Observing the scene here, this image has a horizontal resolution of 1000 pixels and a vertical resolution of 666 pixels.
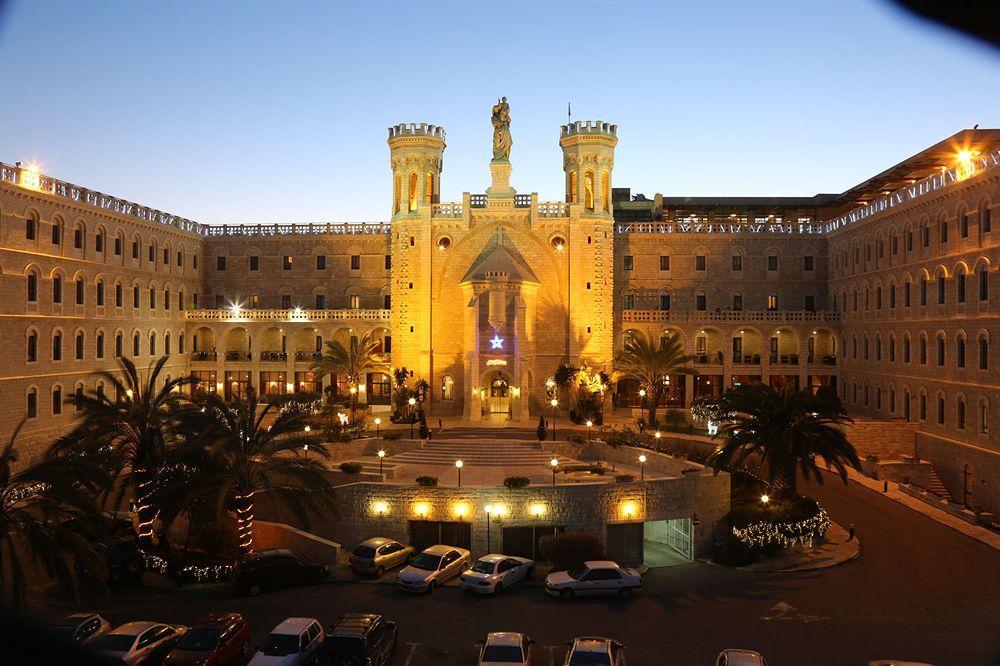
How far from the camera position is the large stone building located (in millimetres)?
41062

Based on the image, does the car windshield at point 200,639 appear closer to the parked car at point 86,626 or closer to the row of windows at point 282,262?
the parked car at point 86,626

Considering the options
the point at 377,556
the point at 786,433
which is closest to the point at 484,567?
the point at 377,556

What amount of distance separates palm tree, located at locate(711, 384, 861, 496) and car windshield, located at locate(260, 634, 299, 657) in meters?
18.7

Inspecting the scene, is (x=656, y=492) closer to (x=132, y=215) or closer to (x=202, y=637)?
(x=202, y=637)

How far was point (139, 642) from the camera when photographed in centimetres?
1942

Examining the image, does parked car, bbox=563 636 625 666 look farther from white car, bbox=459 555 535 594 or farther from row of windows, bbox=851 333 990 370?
row of windows, bbox=851 333 990 370

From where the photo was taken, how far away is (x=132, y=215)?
51.5 metres

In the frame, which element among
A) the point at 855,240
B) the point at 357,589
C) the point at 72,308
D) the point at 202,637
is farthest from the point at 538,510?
the point at 855,240

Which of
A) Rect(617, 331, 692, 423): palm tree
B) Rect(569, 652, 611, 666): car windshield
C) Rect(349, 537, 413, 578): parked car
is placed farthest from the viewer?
Rect(617, 331, 692, 423): palm tree

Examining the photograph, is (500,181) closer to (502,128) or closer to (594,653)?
(502,128)

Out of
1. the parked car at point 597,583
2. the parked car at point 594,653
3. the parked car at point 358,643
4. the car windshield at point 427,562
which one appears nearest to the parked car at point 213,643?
the parked car at point 358,643

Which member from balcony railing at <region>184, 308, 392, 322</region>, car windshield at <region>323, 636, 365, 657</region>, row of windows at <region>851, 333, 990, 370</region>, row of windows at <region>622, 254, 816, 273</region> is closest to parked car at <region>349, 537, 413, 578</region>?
car windshield at <region>323, 636, 365, 657</region>

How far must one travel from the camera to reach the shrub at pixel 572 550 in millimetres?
28484

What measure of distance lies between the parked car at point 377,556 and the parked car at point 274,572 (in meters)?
1.27
